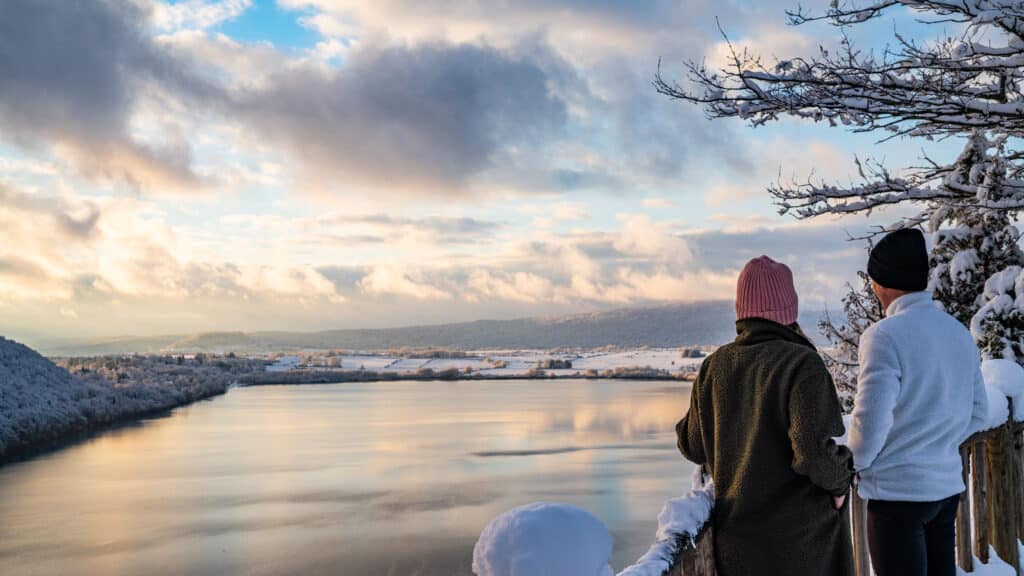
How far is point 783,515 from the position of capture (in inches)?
77.6

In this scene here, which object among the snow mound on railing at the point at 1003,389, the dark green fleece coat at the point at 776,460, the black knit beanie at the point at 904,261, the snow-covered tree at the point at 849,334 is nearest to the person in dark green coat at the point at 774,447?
the dark green fleece coat at the point at 776,460

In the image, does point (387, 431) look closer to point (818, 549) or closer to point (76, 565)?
point (76, 565)

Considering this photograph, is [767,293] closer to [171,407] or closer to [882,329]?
[882,329]

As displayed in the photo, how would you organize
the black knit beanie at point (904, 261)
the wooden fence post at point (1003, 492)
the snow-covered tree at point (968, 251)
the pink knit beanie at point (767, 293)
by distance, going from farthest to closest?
1. the snow-covered tree at point (968, 251)
2. the wooden fence post at point (1003, 492)
3. the black knit beanie at point (904, 261)
4. the pink knit beanie at point (767, 293)

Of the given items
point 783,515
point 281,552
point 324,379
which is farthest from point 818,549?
point 324,379

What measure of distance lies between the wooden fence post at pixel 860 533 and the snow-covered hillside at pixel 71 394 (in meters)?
24.4

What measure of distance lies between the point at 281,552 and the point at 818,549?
12.6m

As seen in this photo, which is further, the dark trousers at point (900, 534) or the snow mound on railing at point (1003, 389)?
the snow mound on railing at point (1003, 389)

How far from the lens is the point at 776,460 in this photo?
1970 millimetres

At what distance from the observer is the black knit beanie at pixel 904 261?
2.36m

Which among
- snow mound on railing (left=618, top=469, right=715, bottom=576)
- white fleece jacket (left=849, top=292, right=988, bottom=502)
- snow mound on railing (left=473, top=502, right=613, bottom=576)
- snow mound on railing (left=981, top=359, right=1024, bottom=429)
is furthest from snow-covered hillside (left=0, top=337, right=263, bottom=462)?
snow mound on railing (left=473, top=502, right=613, bottom=576)

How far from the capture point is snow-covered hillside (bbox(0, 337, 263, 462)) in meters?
24.3

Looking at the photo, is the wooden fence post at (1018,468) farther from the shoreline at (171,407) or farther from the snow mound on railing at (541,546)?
the shoreline at (171,407)

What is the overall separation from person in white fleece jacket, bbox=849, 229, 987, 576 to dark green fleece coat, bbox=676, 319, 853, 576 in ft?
0.98
